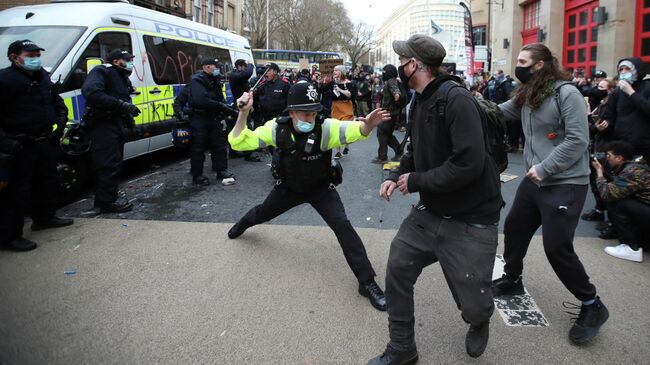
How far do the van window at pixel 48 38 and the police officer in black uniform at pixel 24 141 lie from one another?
1.27 m

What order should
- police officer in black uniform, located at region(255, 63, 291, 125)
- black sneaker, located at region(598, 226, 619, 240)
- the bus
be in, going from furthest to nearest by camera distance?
the bus, police officer in black uniform, located at region(255, 63, 291, 125), black sneaker, located at region(598, 226, 619, 240)

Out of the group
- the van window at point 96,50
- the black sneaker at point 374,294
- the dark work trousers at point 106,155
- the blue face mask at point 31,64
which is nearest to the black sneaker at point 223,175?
the dark work trousers at point 106,155

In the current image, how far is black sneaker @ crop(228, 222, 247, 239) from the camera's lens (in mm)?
4764

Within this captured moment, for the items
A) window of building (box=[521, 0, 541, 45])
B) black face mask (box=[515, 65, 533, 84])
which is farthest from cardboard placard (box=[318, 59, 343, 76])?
window of building (box=[521, 0, 541, 45])

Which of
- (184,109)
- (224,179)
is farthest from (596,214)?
(184,109)

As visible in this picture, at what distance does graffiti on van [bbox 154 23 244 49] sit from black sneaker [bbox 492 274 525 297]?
688 centimetres

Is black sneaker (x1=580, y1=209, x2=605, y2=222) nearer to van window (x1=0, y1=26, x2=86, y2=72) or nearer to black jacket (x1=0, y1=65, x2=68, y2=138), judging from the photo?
black jacket (x1=0, y1=65, x2=68, y2=138)

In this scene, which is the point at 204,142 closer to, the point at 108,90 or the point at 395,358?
the point at 108,90

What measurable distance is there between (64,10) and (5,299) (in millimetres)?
4660

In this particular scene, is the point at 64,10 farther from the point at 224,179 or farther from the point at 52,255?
the point at 52,255

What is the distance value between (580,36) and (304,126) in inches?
634

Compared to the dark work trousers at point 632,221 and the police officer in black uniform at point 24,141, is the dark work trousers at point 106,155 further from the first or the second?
the dark work trousers at point 632,221

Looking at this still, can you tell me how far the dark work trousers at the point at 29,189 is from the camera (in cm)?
457

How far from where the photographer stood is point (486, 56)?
103 ft
